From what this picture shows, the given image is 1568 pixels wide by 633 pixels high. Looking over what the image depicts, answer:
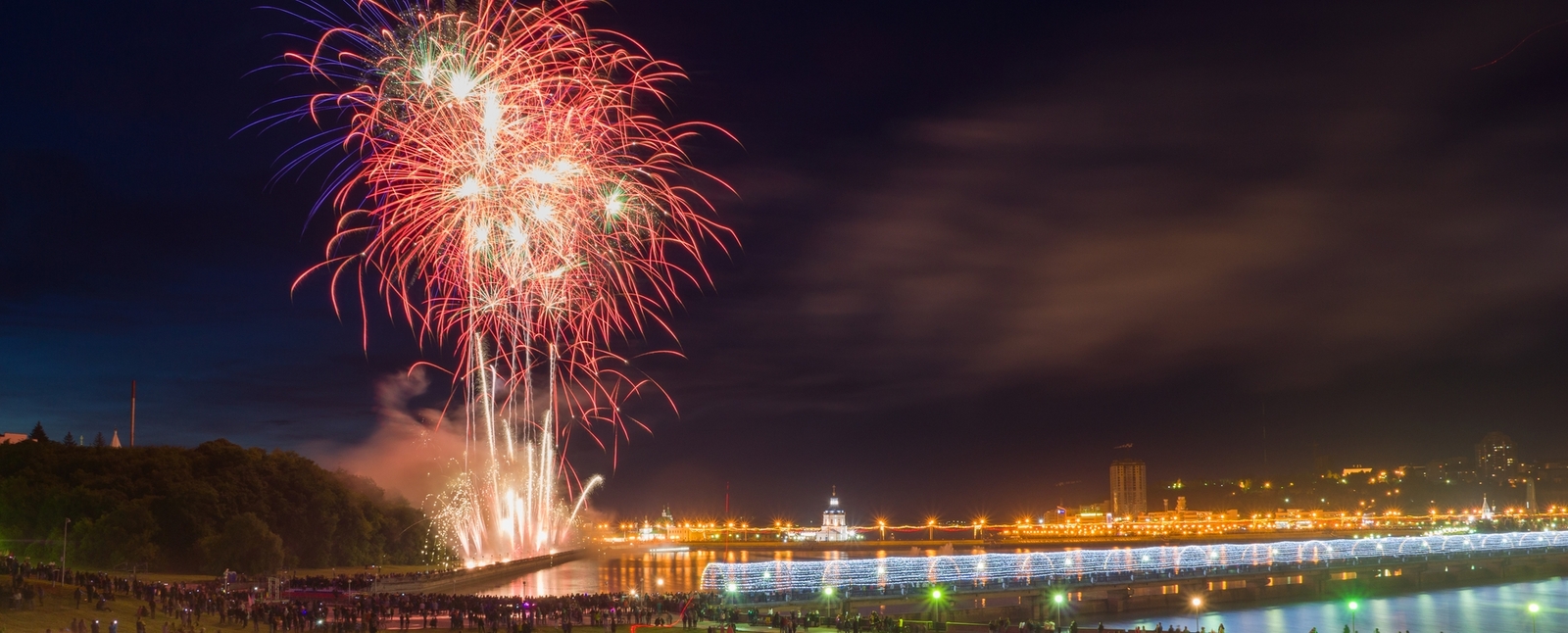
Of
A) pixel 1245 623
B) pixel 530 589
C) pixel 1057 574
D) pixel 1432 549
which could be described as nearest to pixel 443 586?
pixel 530 589

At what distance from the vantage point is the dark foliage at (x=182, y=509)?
57188 mm

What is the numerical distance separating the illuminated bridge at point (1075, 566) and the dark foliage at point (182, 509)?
24.9 metres

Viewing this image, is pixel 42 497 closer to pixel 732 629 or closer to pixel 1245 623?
pixel 732 629

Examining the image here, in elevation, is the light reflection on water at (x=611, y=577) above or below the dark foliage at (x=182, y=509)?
below

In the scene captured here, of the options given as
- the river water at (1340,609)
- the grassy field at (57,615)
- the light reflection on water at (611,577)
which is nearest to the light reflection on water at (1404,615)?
the river water at (1340,609)

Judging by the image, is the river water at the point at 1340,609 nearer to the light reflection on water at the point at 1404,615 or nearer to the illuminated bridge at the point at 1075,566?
the light reflection on water at the point at 1404,615

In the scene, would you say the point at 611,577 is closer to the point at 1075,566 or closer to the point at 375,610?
the point at 1075,566

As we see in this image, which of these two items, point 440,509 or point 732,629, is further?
point 440,509

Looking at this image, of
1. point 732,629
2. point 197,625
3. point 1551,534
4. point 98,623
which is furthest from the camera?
point 1551,534

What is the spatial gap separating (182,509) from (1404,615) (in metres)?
66.6

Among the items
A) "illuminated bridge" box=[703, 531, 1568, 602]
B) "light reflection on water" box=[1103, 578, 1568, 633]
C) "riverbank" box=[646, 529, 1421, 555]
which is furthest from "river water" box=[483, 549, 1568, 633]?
"riverbank" box=[646, 529, 1421, 555]

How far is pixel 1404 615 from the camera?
6475 centimetres

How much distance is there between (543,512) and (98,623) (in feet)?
163

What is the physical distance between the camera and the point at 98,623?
28.5m
